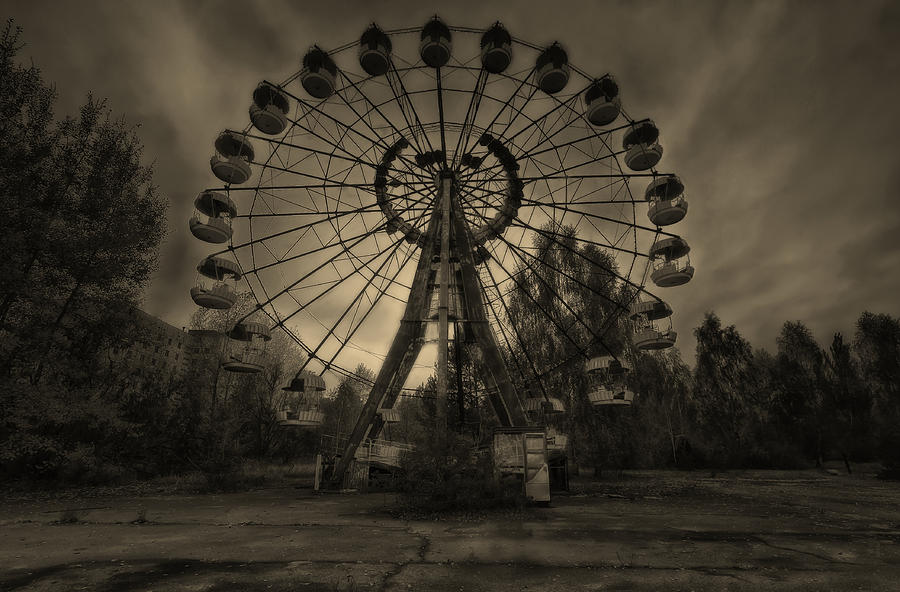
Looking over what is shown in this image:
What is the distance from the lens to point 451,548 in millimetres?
7879

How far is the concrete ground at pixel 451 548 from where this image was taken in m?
5.82

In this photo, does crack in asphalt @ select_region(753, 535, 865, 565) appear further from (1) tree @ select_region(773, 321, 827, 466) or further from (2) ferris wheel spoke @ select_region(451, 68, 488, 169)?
(1) tree @ select_region(773, 321, 827, 466)

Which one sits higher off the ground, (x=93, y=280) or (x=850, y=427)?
(x=93, y=280)

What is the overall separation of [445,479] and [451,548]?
14.7ft

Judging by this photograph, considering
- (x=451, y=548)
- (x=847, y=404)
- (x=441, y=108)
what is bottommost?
(x=451, y=548)

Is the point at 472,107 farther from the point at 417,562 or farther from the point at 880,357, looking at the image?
the point at 880,357

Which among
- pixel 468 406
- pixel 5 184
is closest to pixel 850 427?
pixel 468 406

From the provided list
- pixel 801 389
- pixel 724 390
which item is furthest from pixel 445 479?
pixel 801 389

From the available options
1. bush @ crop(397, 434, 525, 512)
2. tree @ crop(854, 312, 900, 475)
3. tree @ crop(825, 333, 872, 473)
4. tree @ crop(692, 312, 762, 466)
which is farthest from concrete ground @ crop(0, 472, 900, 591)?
tree @ crop(854, 312, 900, 475)

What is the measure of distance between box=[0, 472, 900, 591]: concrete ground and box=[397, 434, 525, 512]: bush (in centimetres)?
75

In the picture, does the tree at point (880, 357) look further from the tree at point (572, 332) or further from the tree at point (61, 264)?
the tree at point (61, 264)

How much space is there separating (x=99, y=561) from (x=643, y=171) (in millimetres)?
22293

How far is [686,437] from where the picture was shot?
3662 centimetres

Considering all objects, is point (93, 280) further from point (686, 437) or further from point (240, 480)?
point (686, 437)
